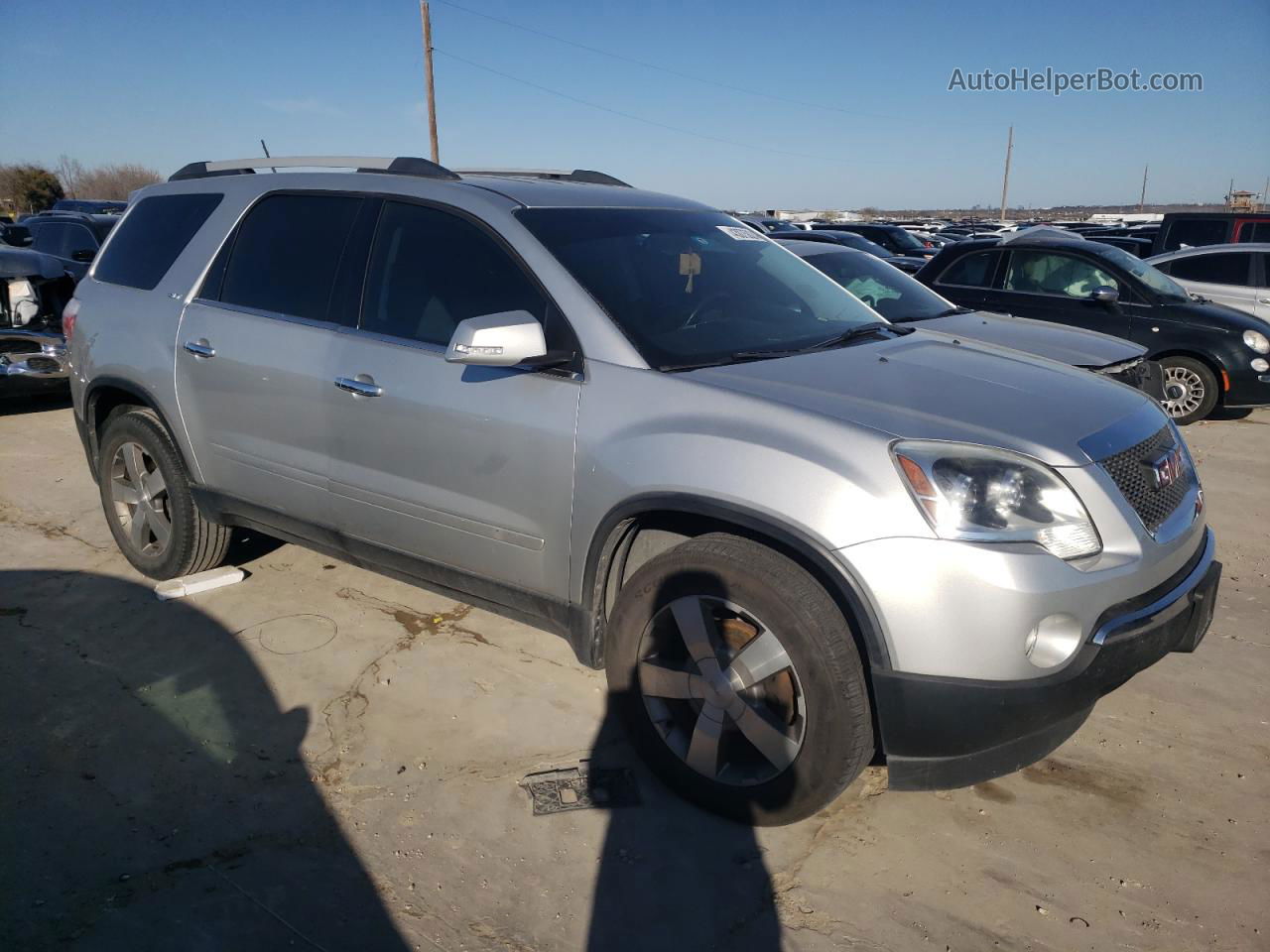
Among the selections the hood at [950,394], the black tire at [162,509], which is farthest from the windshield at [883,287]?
the black tire at [162,509]

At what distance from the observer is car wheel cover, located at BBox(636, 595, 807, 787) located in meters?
2.70

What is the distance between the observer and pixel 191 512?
4.43m

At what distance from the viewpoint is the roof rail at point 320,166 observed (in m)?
3.78

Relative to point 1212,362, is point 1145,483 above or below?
above

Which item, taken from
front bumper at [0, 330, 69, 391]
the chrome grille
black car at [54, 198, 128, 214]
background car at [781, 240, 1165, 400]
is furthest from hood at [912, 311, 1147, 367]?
black car at [54, 198, 128, 214]

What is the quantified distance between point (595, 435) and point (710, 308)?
2.70 ft

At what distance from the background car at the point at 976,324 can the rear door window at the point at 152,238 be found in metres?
3.69

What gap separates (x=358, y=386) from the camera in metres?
3.50

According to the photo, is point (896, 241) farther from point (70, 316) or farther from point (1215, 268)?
point (70, 316)

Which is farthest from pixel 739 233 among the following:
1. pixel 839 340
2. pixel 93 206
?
pixel 93 206

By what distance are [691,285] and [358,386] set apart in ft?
4.22

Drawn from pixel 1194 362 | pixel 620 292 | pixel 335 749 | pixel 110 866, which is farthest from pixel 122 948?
pixel 1194 362

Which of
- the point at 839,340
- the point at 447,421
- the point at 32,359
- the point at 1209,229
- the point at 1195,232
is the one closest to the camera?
the point at 447,421

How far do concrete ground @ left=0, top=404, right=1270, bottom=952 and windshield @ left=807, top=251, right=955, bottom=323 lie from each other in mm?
3269
